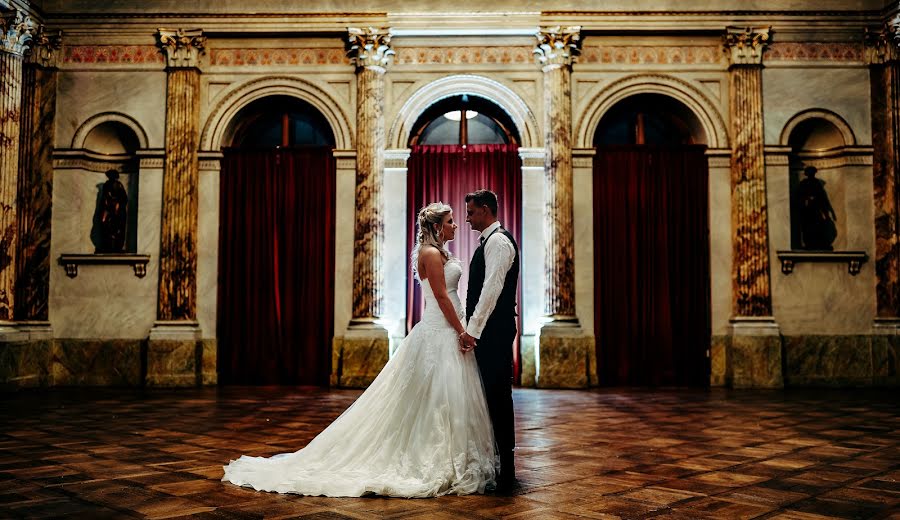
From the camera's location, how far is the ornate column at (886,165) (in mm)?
9062

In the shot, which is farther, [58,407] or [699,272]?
[699,272]

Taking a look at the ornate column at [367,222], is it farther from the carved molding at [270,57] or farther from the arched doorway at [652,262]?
the arched doorway at [652,262]

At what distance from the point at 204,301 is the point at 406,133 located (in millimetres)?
3341

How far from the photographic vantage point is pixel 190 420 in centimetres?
603

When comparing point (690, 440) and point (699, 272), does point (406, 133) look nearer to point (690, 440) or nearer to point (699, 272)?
point (699, 272)

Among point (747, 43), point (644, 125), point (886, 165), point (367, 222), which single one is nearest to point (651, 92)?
point (644, 125)

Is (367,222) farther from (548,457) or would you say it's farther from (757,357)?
(548,457)

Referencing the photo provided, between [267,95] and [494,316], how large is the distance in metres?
6.90

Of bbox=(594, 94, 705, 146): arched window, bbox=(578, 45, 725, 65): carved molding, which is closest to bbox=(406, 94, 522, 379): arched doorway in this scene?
bbox=(594, 94, 705, 146): arched window

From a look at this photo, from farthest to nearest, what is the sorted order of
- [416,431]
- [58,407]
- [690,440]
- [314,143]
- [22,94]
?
[314,143], [22,94], [58,407], [690,440], [416,431]

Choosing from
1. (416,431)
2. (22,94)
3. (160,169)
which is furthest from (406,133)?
(416,431)

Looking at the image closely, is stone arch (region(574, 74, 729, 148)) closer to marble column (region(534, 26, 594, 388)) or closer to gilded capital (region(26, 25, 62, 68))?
marble column (region(534, 26, 594, 388))

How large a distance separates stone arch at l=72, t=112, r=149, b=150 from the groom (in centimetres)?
706

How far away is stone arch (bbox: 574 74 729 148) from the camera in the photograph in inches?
374
